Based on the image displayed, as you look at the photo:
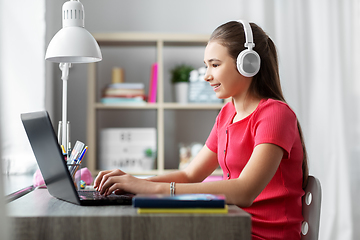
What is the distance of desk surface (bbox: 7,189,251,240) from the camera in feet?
2.44

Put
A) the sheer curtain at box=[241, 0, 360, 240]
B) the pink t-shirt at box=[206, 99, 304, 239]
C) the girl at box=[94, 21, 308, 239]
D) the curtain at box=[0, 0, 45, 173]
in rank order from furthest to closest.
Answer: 1. the sheer curtain at box=[241, 0, 360, 240]
2. the curtain at box=[0, 0, 45, 173]
3. the pink t-shirt at box=[206, 99, 304, 239]
4. the girl at box=[94, 21, 308, 239]

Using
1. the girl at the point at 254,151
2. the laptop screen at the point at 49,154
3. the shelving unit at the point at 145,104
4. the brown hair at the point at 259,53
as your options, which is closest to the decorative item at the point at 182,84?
the shelving unit at the point at 145,104

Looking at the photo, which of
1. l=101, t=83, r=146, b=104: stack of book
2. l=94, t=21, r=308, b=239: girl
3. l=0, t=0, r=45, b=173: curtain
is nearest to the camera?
l=94, t=21, r=308, b=239: girl

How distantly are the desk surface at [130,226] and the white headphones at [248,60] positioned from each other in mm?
536

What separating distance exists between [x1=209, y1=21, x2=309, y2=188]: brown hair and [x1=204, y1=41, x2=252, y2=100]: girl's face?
0.7 inches

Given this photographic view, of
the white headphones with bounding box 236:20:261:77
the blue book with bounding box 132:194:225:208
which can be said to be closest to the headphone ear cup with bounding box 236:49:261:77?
the white headphones with bounding box 236:20:261:77

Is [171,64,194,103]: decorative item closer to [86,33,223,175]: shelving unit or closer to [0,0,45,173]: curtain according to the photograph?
[86,33,223,175]: shelving unit

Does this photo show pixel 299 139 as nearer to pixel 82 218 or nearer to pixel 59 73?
pixel 82 218

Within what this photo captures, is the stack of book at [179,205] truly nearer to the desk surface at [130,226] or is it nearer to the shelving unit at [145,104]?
the desk surface at [130,226]

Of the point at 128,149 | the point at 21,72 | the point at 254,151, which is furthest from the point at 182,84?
the point at 254,151

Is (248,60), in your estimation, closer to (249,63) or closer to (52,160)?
(249,63)

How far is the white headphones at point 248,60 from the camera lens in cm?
116

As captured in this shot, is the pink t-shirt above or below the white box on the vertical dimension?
above

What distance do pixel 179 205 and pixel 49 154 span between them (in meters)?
0.34
